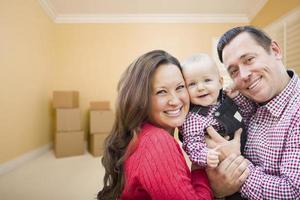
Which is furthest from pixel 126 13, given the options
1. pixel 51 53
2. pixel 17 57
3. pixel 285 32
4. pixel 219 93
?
pixel 219 93

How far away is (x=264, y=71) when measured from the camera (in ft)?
3.28

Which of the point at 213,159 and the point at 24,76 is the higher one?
the point at 24,76

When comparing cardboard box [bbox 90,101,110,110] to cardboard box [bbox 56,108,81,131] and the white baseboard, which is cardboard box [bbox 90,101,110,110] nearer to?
cardboard box [bbox 56,108,81,131]

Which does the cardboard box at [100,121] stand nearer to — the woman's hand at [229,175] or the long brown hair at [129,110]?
the long brown hair at [129,110]

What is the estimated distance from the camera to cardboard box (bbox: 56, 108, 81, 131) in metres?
4.40

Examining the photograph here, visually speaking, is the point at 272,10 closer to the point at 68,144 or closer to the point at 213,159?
the point at 213,159

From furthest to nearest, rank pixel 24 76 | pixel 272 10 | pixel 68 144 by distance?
1. pixel 68 144
2. pixel 272 10
3. pixel 24 76

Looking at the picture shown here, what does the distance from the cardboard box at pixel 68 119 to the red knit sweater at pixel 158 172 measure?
3.80m

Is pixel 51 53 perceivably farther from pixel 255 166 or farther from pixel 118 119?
pixel 255 166

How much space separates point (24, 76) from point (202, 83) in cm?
348

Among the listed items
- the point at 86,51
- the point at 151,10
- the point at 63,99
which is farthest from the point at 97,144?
the point at 151,10

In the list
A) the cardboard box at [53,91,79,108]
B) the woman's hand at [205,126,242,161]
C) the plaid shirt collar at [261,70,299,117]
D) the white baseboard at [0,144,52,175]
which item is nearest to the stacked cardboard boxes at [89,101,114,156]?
the cardboard box at [53,91,79,108]

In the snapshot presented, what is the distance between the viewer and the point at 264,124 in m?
1.02

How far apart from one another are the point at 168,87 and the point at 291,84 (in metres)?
0.50
